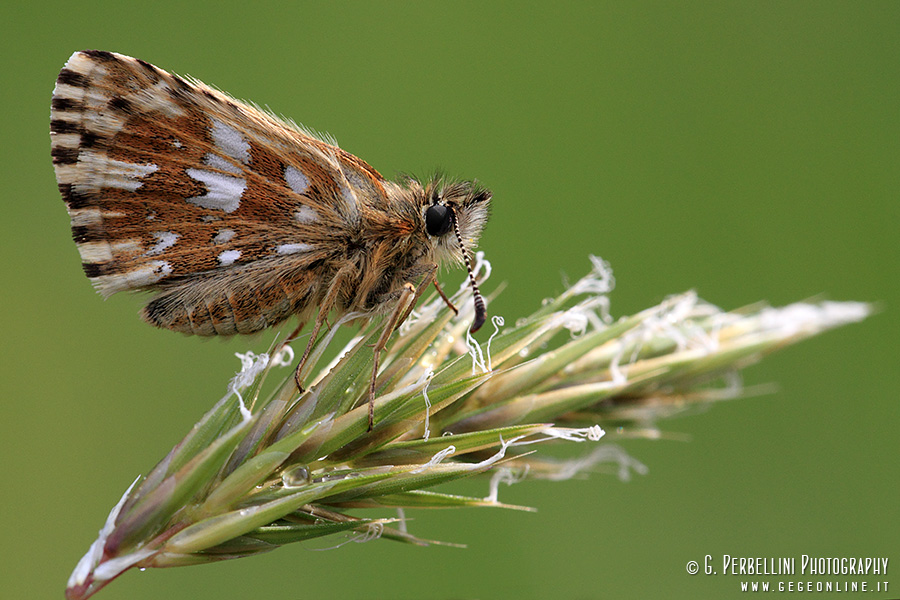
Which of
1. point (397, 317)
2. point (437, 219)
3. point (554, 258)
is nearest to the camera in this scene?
point (397, 317)

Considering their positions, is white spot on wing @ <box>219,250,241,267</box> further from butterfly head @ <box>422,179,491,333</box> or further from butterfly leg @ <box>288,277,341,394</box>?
butterfly head @ <box>422,179,491,333</box>

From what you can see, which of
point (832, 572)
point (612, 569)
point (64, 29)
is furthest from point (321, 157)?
Answer: point (64, 29)

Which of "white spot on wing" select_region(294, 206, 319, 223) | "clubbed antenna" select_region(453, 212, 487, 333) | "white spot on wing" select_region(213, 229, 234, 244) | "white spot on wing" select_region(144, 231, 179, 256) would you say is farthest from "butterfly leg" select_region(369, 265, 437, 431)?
"white spot on wing" select_region(144, 231, 179, 256)

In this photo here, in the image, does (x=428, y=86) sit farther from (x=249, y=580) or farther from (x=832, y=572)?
(x=832, y=572)

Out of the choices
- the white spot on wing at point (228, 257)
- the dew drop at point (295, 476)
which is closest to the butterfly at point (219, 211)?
the white spot on wing at point (228, 257)

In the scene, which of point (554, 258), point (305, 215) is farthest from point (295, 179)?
point (554, 258)

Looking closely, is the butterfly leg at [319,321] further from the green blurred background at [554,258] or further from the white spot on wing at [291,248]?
the green blurred background at [554,258]

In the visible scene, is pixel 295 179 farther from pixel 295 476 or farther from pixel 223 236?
pixel 295 476
